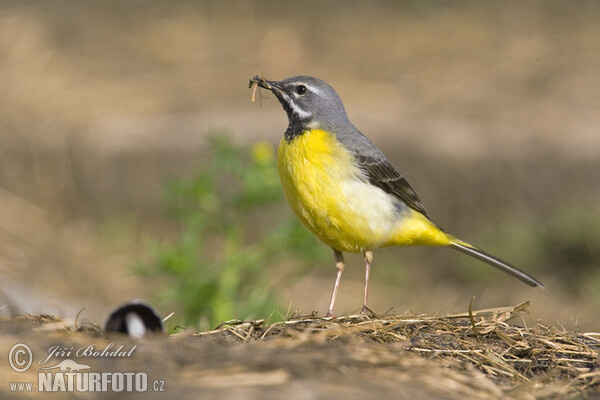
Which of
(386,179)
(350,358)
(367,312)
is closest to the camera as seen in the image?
(350,358)

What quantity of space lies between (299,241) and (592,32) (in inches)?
415

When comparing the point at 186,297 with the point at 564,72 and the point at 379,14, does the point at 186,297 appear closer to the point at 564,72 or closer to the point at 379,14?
the point at 564,72

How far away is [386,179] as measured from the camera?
7.48 metres

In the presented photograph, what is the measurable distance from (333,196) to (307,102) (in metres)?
1.06

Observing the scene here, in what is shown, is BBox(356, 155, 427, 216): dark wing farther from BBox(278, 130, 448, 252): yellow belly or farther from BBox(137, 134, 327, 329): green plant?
BBox(137, 134, 327, 329): green plant

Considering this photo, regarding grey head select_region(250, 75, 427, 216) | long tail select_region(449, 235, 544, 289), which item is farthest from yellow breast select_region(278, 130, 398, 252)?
long tail select_region(449, 235, 544, 289)

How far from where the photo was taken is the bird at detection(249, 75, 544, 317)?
6691 mm

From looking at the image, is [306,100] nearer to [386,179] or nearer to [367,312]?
[386,179]

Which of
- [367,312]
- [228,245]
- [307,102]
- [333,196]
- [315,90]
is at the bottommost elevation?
[367,312]

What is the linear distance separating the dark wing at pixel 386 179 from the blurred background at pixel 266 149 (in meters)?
1.25

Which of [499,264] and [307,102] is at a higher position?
[307,102]

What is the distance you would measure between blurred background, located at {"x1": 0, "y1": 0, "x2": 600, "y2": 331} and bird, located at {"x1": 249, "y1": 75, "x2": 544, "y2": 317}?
1249 millimetres

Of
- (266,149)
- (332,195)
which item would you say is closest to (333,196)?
(332,195)

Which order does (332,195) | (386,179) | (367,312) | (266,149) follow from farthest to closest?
1. (266,149)
2. (386,179)
3. (332,195)
4. (367,312)
